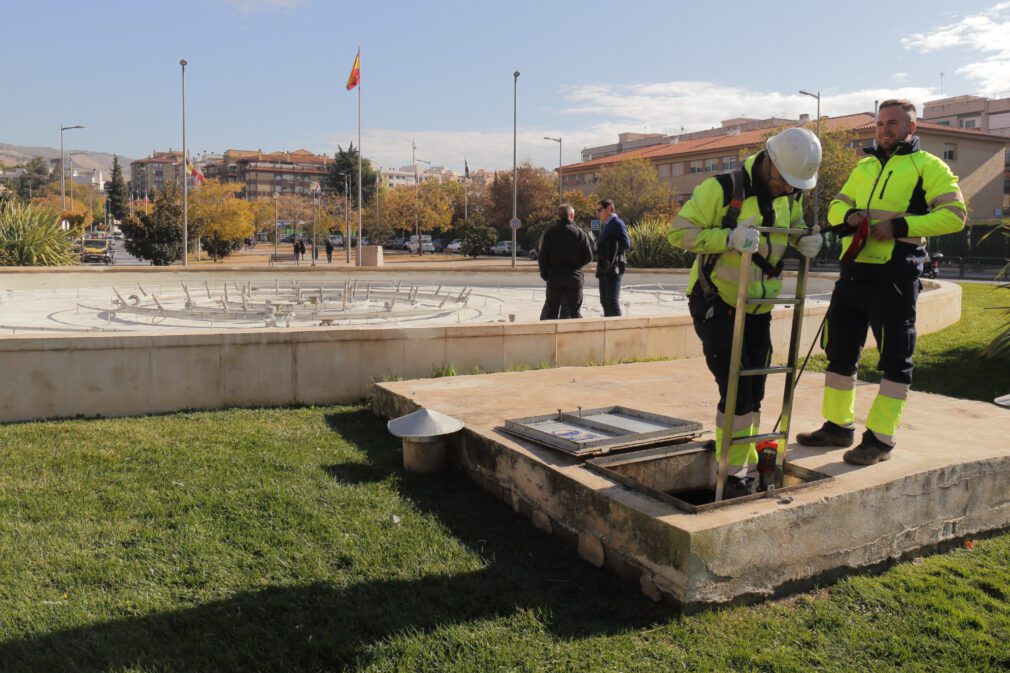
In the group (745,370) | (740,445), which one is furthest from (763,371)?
(740,445)

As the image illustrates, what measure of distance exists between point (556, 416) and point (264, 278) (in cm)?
2059

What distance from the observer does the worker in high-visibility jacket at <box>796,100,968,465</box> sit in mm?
4551

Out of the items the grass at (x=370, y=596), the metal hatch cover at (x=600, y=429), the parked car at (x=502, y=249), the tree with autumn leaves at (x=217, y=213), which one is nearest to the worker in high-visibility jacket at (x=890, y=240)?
the grass at (x=370, y=596)

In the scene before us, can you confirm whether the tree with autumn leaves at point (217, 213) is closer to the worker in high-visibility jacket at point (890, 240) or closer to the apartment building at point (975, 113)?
the worker in high-visibility jacket at point (890, 240)

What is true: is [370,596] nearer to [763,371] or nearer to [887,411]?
[763,371]

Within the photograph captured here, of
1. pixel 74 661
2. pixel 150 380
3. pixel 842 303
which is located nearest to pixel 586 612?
pixel 74 661

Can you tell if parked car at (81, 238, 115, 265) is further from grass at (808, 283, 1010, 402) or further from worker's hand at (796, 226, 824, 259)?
worker's hand at (796, 226, 824, 259)

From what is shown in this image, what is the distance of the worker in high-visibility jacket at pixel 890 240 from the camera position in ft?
14.9

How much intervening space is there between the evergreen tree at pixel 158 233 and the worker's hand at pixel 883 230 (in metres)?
41.6

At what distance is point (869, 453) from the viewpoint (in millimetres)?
4492

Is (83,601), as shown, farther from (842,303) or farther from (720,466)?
(842,303)

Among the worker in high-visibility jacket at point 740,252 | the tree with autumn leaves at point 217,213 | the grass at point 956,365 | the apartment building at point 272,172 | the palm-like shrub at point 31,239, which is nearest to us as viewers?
the worker in high-visibility jacket at point 740,252

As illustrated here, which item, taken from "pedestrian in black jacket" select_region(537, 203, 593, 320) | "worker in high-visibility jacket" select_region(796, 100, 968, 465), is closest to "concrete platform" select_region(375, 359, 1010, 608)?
"worker in high-visibility jacket" select_region(796, 100, 968, 465)

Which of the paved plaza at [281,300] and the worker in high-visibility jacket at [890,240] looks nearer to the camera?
the worker in high-visibility jacket at [890,240]
